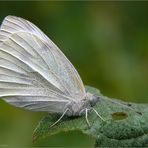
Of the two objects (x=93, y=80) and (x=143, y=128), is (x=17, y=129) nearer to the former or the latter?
(x=93, y=80)

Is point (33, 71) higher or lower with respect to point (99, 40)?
higher

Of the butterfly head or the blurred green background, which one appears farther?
the blurred green background

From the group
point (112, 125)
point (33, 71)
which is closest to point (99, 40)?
point (33, 71)

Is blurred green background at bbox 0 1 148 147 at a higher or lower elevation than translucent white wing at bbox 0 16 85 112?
lower

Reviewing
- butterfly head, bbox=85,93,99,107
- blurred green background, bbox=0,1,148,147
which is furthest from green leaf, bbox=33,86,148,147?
blurred green background, bbox=0,1,148,147

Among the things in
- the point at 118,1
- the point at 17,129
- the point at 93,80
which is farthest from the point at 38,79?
A: the point at 118,1

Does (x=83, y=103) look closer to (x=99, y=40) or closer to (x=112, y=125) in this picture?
(x=112, y=125)

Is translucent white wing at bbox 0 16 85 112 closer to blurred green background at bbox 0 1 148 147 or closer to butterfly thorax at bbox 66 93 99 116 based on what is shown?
butterfly thorax at bbox 66 93 99 116
